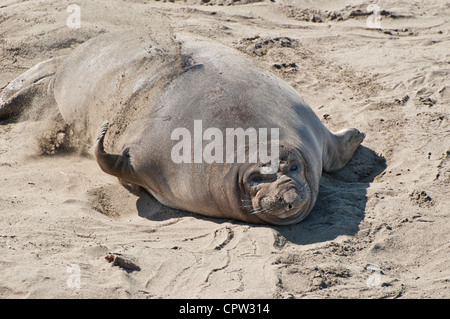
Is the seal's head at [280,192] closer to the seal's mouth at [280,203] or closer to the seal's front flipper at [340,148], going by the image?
the seal's mouth at [280,203]

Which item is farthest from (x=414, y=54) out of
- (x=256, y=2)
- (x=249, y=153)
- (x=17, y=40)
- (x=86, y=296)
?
(x=86, y=296)

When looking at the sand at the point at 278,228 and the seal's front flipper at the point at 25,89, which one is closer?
the sand at the point at 278,228

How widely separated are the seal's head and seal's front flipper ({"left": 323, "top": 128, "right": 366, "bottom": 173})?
978 millimetres

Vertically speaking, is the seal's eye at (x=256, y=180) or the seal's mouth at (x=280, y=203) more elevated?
the seal's eye at (x=256, y=180)

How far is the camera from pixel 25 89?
6.89m

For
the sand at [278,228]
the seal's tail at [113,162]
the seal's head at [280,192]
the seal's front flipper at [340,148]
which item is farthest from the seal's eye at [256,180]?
the seal's front flipper at [340,148]

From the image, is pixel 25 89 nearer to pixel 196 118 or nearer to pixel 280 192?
pixel 196 118

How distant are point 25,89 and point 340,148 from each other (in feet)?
11.6

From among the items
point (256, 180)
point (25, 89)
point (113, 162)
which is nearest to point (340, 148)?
point (256, 180)

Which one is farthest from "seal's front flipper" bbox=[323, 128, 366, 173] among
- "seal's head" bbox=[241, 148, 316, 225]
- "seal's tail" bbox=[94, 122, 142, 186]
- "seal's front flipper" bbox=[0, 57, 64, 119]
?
"seal's front flipper" bbox=[0, 57, 64, 119]

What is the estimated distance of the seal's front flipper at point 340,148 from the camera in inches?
215

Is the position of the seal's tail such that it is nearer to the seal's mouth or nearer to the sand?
the sand

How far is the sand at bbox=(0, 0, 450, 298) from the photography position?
3.66m

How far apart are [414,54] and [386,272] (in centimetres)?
449
